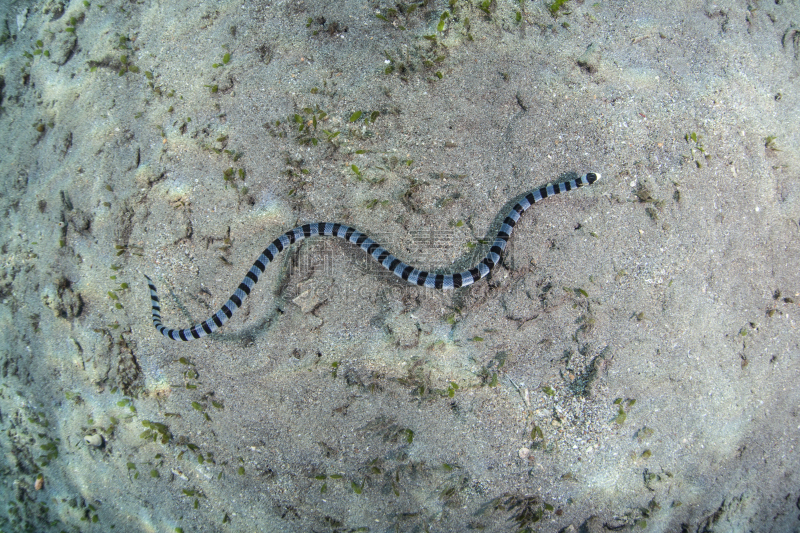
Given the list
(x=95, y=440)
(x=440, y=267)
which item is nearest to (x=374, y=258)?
(x=440, y=267)

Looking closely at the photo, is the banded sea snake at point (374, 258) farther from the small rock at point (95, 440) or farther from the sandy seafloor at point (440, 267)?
the small rock at point (95, 440)

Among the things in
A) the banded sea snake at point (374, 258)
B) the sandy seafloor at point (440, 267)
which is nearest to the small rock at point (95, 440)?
the sandy seafloor at point (440, 267)

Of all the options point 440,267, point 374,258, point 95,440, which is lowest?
point 95,440

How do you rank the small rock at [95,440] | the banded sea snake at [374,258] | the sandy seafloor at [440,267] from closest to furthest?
the sandy seafloor at [440,267], the banded sea snake at [374,258], the small rock at [95,440]

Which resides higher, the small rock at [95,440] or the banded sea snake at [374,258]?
the banded sea snake at [374,258]

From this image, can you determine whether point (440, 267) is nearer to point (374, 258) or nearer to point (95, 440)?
point (374, 258)

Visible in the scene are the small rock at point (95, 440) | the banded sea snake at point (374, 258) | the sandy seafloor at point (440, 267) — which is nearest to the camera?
the sandy seafloor at point (440, 267)

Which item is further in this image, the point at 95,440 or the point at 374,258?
the point at 95,440
